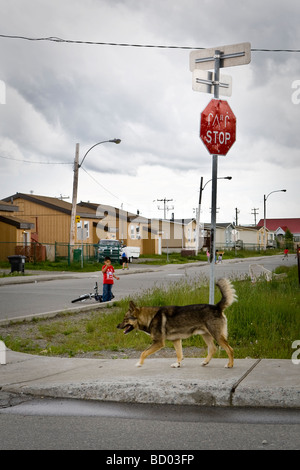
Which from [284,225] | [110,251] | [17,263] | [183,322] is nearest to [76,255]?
[110,251]

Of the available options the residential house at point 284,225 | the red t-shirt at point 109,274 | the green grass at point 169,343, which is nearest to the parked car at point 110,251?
the red t-shirt at point 109,274

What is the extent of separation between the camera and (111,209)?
61.4 m

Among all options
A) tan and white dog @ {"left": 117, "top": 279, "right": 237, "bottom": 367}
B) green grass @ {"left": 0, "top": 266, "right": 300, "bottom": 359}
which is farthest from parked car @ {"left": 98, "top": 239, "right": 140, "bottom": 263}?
tan and white dog @ {"left": 117, "top": 279, "right": 237, "bottom": 367}

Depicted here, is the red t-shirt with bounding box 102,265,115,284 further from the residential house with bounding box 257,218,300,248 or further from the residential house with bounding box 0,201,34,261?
the residential house with bounding box 257,218,300,248

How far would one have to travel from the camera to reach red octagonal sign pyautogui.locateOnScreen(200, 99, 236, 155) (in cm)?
847

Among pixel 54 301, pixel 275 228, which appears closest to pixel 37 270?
pixel 54 301

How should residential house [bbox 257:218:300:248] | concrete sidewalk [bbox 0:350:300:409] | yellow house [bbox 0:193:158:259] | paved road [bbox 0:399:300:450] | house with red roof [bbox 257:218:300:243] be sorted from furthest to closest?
house with red roof [bbox 257:218:300:243] < residential house [bbox 257:218:300:248] < yellow house [bbox 0:193:158:259] < concrete sidewalk [bbox 0:350:300:409] < paved road [bbox 0:399:300:450]

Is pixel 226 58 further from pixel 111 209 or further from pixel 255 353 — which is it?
pixel 111 209

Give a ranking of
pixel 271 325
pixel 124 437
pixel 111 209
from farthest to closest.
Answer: pixel 111 209 < pixel 271 325 < pixel 124 437

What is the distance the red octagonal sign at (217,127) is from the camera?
847 cm

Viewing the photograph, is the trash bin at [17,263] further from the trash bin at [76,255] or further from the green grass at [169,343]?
the green grass at [169,343]

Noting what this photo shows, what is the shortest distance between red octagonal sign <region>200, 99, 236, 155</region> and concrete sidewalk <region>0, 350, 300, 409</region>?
316cm

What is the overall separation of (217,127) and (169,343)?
376cm
